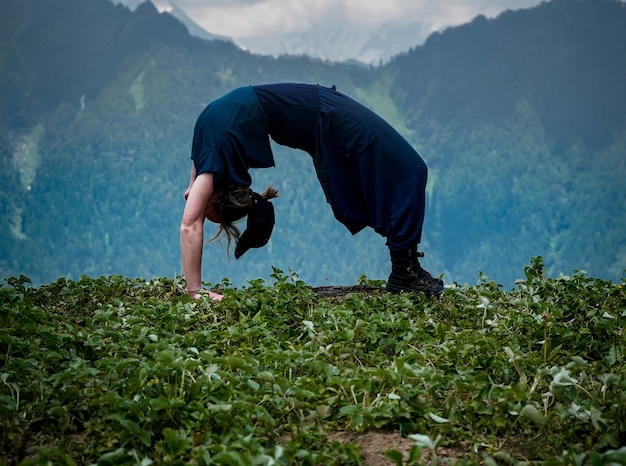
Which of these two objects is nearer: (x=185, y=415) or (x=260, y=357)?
(x=185, y=415)

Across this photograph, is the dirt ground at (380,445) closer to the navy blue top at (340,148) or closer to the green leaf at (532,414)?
the green leaf at (532,414)

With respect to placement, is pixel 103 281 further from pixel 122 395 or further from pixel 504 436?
pixel 504 436

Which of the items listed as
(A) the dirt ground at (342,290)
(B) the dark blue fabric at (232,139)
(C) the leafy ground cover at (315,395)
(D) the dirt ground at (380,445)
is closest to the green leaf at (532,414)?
(C) the leafy ground cover at (315,395)

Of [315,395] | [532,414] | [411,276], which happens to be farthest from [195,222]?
[532,414]

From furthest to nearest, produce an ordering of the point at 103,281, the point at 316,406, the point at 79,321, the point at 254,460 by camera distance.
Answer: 1. the point at 103,281
2. the point at 79,321
3. the point at 316,406
4. the point at 254,460

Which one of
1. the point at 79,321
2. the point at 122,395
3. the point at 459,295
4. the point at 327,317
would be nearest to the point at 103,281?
the point at 79,321

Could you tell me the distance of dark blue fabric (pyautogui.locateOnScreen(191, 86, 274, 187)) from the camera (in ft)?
17.8

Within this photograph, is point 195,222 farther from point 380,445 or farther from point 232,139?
point 380,445

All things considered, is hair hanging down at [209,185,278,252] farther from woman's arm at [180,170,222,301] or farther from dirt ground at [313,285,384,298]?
dirt ground at [313,285,384,298]

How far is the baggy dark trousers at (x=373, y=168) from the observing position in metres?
5.76

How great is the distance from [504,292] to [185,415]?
11.8 ft

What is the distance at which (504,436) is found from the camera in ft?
10.4

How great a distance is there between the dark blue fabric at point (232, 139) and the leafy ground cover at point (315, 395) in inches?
46.6

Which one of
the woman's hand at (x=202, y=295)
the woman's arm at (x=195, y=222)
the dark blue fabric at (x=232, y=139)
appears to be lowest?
the woman's hand at (x=202, y=295)
